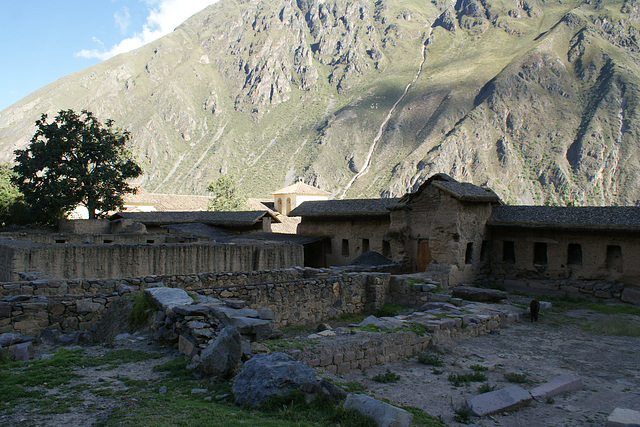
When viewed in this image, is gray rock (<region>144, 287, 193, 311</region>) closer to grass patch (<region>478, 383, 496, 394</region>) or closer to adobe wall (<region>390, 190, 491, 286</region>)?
grass patch (<region>478, 383, 496, 394</region>)

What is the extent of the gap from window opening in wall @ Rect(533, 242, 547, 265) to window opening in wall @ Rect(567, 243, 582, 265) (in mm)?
991

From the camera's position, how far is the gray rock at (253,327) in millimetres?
7301

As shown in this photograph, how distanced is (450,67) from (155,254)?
13621cm

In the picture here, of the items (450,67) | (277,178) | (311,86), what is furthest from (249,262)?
(311,86)

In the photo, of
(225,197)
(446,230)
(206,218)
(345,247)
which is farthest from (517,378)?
(225,197)

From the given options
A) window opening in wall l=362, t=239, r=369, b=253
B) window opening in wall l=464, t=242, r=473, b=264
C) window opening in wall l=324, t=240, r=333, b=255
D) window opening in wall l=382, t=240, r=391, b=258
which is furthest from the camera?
window opening in wall l=324, t=240, r=333, b=255

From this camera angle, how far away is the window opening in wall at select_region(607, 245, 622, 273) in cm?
1747

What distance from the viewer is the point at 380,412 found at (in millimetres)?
5227

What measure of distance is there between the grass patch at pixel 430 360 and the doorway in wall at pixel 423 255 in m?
11.6

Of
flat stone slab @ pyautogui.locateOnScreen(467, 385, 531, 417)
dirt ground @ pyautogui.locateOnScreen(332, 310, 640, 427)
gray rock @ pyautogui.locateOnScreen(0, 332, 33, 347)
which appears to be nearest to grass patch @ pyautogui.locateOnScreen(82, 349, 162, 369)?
gray rock @ pyautogui.locateOnScreen(0, 332, 33, 347)

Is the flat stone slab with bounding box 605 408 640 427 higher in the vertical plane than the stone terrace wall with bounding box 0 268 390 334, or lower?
lower

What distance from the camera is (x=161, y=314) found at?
8430 millimetres

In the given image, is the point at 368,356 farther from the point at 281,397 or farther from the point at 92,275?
the point at 92,275

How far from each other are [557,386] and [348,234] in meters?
19.5
